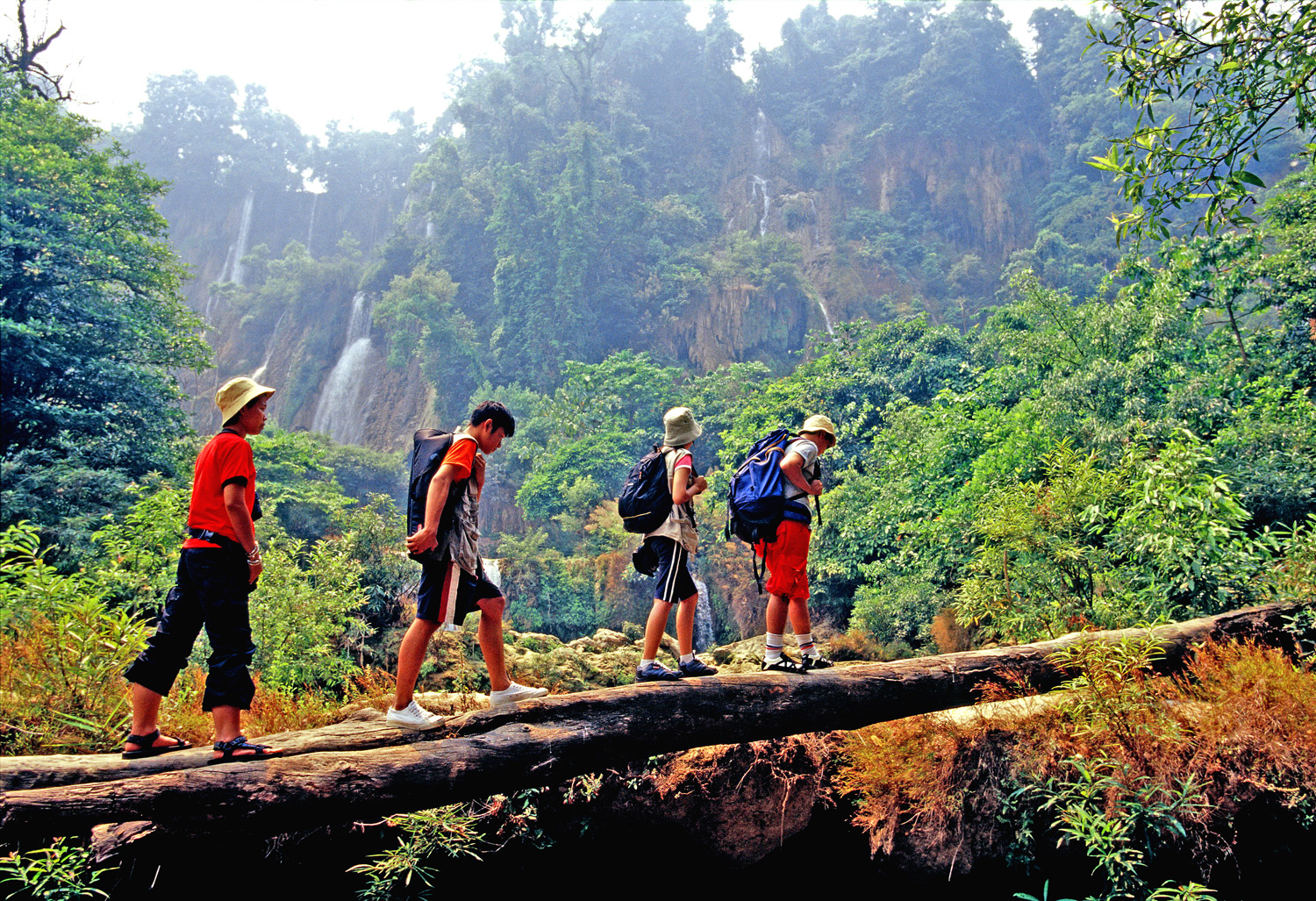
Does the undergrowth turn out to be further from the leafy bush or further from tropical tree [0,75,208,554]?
tropical tree [0,75,208,554]

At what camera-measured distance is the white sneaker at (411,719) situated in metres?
3.70

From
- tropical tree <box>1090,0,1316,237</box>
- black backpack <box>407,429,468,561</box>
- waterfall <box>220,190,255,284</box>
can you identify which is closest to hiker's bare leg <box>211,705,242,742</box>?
black backpack <box>407,429,468,561</box>

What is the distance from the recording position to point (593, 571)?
18406 mm

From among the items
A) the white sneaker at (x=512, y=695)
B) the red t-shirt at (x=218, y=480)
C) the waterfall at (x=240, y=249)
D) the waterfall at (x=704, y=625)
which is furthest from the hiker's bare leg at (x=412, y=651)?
the waterfall at (x=240, y=249)

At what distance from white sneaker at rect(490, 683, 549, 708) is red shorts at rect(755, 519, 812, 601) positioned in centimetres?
150

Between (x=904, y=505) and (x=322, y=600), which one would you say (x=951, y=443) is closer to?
(x=904, y=505)

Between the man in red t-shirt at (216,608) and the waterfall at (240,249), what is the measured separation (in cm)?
4440

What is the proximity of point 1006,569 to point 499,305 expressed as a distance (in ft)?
91.8

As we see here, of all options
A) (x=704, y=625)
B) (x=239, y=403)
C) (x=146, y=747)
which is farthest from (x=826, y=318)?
(x=146, y=747)

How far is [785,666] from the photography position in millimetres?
4398

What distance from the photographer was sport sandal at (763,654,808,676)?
4391mm

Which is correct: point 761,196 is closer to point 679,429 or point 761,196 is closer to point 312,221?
point 312,221

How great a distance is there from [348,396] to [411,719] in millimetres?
33100

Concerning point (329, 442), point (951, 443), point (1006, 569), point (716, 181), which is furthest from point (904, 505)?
point (716, 181)
